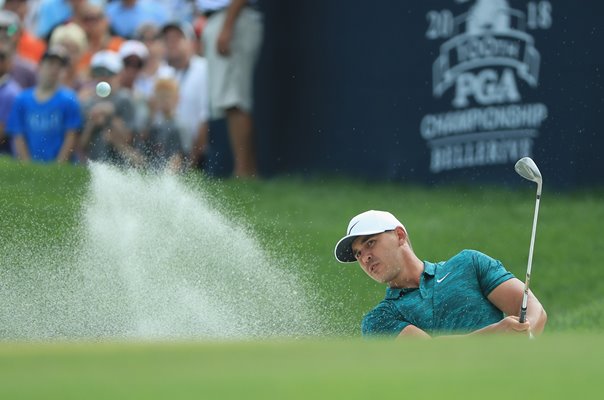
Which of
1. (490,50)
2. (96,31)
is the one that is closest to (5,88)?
(96,31)

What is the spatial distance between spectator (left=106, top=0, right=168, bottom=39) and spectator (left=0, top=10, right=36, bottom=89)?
1.01 metres

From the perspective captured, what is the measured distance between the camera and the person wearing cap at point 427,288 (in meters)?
8.25

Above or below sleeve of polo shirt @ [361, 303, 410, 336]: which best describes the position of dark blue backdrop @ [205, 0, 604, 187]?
above

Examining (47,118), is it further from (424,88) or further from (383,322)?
(383,322)

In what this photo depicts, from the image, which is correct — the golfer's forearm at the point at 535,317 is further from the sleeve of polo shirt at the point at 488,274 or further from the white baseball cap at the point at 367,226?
the white baseball cap at the point at 367,226

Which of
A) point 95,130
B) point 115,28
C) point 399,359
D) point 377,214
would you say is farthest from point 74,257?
point 399,359

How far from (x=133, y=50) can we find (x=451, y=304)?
23.4ft

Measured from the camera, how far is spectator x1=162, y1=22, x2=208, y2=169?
565 inches

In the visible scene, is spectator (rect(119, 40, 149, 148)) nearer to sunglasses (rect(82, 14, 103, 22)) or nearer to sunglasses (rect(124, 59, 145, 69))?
sunglasses (rect(124, 59, 145, 69))

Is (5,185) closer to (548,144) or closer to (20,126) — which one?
(20,126)

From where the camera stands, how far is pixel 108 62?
1480 cm

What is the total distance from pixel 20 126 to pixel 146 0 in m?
2.34

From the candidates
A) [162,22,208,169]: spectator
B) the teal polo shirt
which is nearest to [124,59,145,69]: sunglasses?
[162,22,208,169]: spectator

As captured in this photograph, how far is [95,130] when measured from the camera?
1428 cm
